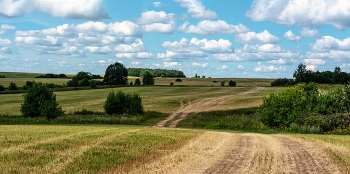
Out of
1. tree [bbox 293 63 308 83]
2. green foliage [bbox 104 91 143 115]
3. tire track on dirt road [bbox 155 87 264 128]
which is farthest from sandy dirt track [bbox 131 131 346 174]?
tree [bbox 293 63 308 83]

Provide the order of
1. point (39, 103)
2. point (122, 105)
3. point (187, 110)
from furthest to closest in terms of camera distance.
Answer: point (187, 110) < point (122, 105) < point (39, 103)

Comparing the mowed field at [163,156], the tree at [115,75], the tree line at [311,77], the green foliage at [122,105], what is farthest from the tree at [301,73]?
the mowed field at [163,156]

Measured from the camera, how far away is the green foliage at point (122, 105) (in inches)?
2509

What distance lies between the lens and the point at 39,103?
55.4m

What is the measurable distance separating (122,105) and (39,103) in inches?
565

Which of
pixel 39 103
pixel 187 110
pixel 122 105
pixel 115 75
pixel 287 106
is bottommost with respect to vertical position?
pixel 187 110

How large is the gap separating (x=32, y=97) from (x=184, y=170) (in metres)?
46.8

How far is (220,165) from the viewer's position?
51.3 feet

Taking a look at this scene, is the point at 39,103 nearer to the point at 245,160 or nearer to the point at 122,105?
the point at 122,105

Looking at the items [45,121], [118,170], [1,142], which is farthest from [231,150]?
[45,121]

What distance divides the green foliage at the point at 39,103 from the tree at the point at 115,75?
98764mm

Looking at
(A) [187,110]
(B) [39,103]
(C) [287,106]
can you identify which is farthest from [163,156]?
(A) [187,110]

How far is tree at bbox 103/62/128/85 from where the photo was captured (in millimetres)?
156375

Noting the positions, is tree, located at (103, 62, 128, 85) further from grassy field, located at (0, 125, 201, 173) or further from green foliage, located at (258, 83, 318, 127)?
grassy field, located at (0, 125, 201, 173)
